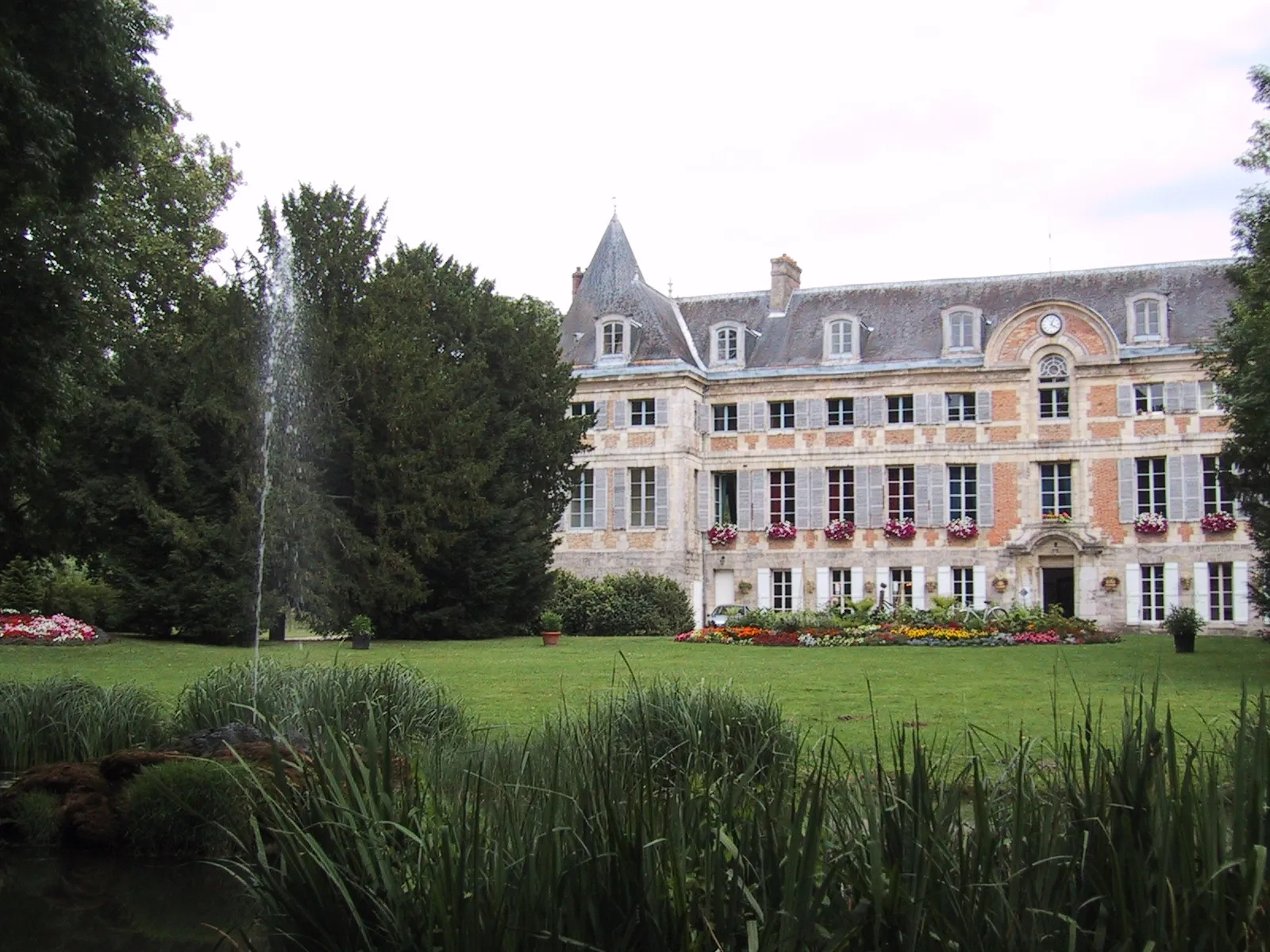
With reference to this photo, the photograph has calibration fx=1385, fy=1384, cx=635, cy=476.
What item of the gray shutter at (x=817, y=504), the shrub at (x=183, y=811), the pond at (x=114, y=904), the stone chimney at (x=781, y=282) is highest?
the stone chimney at (x=781, y=282)

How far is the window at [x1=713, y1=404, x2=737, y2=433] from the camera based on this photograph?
134 feet

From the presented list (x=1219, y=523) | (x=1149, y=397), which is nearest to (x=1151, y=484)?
(x=1219, y=523)

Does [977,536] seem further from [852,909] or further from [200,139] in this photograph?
[852,909]

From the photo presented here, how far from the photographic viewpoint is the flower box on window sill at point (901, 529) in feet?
126

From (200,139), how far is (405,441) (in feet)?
33.1

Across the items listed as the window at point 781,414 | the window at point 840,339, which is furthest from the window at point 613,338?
the window at point 840,339

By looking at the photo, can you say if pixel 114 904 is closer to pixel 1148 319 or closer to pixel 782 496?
pixel 782 496

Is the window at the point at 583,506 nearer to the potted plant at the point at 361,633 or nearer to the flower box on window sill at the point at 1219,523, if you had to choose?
the potted plant at the point at 361,633

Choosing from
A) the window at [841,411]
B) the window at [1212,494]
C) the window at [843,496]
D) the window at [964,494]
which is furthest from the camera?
the window at [841,411]

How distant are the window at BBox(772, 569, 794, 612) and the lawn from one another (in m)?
11.9

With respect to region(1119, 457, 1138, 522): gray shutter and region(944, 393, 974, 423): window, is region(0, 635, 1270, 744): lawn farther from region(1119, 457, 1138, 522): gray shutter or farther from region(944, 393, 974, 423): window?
region(944, 393, 974, 423): window

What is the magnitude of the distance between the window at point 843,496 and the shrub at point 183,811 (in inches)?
1263

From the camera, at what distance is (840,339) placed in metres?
40.2

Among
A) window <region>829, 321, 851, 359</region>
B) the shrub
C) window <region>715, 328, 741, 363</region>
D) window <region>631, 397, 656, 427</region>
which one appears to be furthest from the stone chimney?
the shrub
